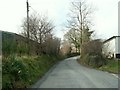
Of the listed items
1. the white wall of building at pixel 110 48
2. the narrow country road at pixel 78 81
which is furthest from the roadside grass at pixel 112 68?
the white wall of building at pixel 110 48

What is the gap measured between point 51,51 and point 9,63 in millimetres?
43173

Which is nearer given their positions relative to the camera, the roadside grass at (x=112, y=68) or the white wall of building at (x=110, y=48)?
the roadside grass at (x=112, y=68)

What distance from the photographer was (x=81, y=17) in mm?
67812

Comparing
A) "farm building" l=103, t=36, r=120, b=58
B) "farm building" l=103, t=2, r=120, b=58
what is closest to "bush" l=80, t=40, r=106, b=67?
"farm building" l=103, t=36, r=120, b=58

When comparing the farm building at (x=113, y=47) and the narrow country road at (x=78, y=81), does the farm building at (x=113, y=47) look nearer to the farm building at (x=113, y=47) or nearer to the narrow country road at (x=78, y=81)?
the farm building at (x=113, y=47)

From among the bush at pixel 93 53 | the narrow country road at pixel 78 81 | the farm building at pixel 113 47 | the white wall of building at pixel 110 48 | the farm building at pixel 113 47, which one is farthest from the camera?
the farm building at pixel 113 47

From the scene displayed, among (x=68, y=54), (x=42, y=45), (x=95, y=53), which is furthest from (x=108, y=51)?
(x=68, y=54)

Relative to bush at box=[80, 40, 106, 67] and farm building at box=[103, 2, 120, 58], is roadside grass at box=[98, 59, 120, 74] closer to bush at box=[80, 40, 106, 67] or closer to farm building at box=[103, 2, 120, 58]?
bush at box=[80, 40, 106, 67]

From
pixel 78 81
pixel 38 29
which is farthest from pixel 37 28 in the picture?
pixel 78 81

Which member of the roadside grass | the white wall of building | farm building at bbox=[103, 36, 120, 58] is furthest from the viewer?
farm building at bbox=[103, 36, 120, 58]

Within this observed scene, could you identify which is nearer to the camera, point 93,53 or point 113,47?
point 93,53

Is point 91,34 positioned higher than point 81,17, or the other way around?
point 81,17

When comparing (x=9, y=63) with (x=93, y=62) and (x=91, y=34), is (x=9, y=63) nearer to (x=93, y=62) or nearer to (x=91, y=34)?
(x=93, y=62)

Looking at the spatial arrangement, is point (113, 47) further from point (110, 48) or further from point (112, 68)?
point (112, 68)
